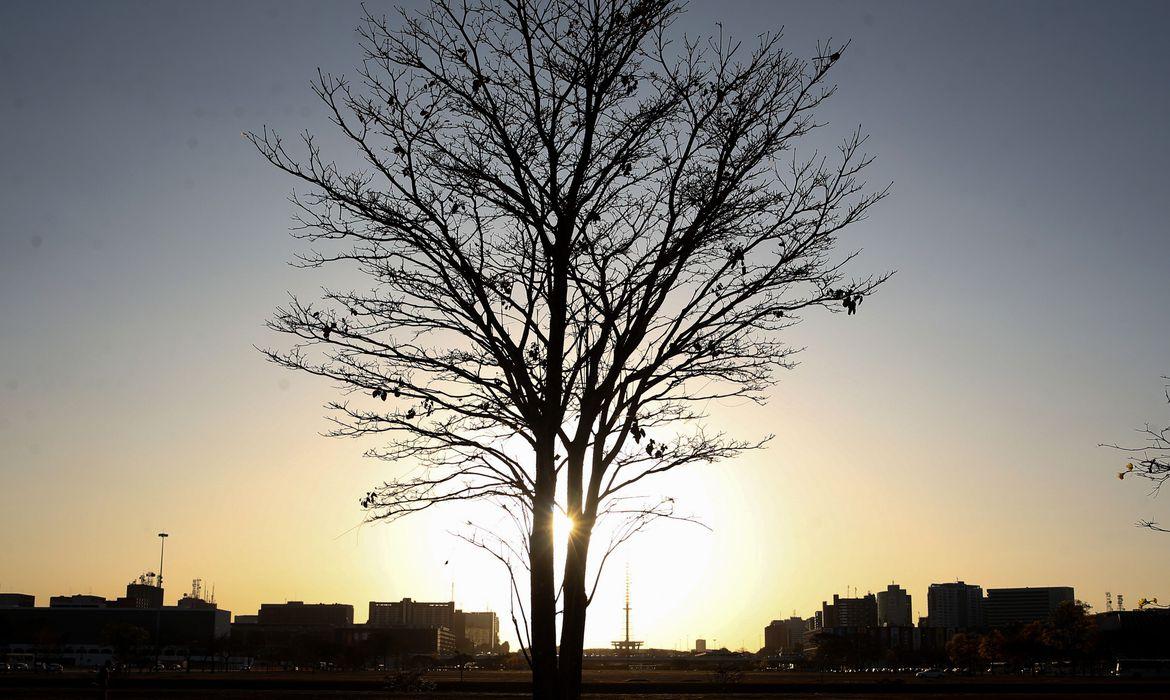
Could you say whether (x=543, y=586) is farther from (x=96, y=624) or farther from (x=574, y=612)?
(x=96, y=624)

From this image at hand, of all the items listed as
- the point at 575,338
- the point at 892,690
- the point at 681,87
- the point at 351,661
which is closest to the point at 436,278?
the point at 575,338

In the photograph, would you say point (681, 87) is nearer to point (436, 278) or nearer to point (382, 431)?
point (436, 278)

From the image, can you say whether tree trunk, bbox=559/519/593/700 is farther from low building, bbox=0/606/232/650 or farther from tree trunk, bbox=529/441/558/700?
low building, bbox=0/606/232/650

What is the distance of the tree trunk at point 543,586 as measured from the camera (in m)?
7.85

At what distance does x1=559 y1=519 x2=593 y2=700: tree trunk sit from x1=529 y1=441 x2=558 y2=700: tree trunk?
168 millimetres

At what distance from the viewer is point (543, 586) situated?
802cm

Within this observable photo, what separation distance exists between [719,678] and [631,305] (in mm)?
67609

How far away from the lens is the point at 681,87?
8.48m

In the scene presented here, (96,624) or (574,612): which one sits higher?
(574,612)

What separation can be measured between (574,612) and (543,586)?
1.34ft

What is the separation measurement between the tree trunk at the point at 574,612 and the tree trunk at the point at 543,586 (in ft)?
0.55

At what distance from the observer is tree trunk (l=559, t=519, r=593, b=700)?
26.3 ft

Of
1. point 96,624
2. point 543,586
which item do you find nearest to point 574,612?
point 543,586

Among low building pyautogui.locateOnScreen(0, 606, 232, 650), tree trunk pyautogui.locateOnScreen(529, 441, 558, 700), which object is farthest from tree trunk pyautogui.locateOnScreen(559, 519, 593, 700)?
low building pyautogui.locateOnScreen(0, 606, 232, 650)
